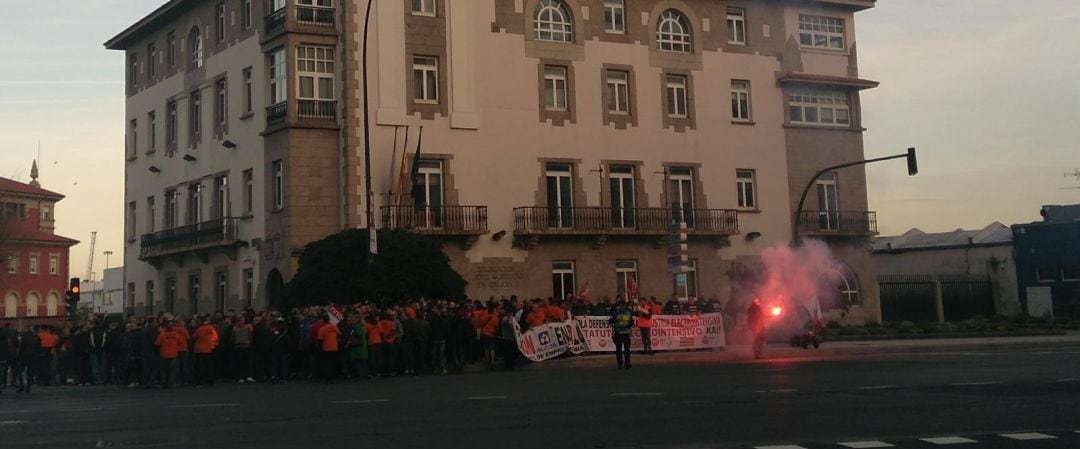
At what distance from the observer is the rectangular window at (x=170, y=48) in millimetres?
45625

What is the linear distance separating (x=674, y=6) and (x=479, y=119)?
30.8 feet

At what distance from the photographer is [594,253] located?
132 feet

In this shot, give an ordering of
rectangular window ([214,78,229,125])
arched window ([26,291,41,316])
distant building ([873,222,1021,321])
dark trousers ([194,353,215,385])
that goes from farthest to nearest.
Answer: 1. arched window ([26,291,41,316])
2. distant building ([873,222,1021,321])
3. rectangular window ([214,78,229,125])
4. dark trousers ([194,353,215,385])

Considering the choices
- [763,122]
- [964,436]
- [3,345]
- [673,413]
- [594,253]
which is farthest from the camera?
[763,122]

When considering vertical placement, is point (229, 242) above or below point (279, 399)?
above

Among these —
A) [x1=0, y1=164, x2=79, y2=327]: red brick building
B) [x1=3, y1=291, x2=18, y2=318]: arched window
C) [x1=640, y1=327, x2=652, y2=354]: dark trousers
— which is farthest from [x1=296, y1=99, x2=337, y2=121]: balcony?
[x1=3, y1=291, x2=18, y2=318]: arched window

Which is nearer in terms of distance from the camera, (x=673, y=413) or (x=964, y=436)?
(x=964, y=436)

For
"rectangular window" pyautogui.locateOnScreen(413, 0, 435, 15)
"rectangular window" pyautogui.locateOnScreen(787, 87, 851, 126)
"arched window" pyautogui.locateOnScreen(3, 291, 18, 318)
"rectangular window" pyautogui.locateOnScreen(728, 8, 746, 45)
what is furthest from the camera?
"arched window" pyautogui.locateOnScreen(3, 291, 18, 318)

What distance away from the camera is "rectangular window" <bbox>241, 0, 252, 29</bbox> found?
40.3 m

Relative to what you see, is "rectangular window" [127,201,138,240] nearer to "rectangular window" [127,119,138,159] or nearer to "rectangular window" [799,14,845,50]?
"rectangular window" [127,119,138,159]

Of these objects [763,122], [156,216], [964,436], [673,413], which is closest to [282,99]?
[156,216]

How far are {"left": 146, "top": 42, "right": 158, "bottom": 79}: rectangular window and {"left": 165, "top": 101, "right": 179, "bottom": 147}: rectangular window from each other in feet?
7.45

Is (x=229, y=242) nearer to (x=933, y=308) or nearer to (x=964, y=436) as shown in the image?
(x=933, y=308)

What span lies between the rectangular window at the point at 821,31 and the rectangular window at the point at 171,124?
82.0 feet
